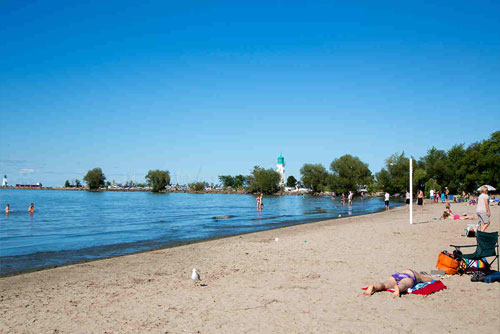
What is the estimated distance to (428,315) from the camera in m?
6.07

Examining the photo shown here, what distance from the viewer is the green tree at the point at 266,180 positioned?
15112cm

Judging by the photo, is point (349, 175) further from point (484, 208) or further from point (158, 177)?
point (158, 177)

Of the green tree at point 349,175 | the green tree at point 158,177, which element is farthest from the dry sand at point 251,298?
the green tree at point 158,177

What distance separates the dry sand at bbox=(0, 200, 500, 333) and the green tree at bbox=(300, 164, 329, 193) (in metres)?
133

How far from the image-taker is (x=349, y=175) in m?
109

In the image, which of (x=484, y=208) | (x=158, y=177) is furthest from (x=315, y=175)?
(x=484, y=208)

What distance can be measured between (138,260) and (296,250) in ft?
19.2

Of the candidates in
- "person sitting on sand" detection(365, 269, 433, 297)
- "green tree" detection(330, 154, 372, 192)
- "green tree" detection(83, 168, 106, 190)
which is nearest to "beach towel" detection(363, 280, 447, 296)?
"person sitting on sand" detection(365, 269, 433, 297)

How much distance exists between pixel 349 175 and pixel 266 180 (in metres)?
47.5

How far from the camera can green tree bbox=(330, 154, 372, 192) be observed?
109m

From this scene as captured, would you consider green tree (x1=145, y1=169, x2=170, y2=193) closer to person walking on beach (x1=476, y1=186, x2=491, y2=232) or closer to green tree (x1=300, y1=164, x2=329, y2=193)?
green tree (x1=300, y1=164, x2=329, y2=193)

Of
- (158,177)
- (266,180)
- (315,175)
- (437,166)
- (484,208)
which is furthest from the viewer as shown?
(158,177)

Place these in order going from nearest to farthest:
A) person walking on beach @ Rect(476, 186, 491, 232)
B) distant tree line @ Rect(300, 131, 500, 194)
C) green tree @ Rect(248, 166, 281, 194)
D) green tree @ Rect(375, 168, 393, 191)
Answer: person walking on beach @ Rect(476, 186, 491, 232) → distant tree line @ Rect(300, 131, 500, 194) → green tree @ Rect(375, 168, 393, 191) → green tree @ Rect(248, 166, 281, 194)

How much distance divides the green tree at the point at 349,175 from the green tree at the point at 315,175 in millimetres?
31439
